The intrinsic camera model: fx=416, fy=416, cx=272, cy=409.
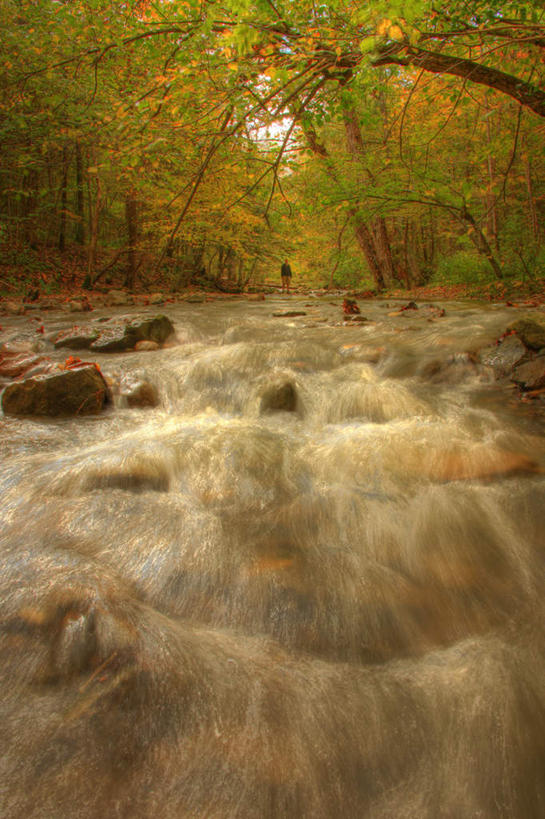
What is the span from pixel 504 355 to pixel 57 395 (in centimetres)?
491

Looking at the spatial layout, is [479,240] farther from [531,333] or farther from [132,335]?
[132,335]

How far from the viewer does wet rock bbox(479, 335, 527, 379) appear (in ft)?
15.4

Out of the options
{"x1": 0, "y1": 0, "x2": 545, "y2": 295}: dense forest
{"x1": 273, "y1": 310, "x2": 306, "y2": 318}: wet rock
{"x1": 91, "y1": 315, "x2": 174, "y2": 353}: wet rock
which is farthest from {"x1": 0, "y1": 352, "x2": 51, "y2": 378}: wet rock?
{"x1": 273, "y1": 310, "x2": 306, "y2": 318}: wet rock

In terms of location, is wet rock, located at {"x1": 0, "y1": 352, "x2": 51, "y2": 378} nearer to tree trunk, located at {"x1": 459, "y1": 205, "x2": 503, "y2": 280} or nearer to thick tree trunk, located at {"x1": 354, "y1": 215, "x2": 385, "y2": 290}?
tree trunk, located at {"x1": 459, "y1": 205, "x2": 503, "y2": 280}

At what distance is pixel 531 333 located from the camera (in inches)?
187

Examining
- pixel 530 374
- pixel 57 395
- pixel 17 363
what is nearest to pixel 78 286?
pixel 17 363

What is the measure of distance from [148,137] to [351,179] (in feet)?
16.8

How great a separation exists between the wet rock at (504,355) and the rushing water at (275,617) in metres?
0.77

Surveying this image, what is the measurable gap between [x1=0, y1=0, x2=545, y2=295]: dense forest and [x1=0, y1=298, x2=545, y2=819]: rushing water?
5.56 ft

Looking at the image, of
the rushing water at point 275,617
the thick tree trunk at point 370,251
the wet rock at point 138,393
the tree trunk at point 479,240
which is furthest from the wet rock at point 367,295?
the wet rock at point 138,393

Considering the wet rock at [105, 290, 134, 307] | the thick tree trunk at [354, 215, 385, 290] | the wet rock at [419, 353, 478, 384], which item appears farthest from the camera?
the thick tree trunk at [354, 215, 385, 290]

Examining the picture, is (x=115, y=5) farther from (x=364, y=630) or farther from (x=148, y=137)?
(x=364, y=630)

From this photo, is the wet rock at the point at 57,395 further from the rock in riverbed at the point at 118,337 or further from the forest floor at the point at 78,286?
the forest floor at the point at 78,286

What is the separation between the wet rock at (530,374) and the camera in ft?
13.9
